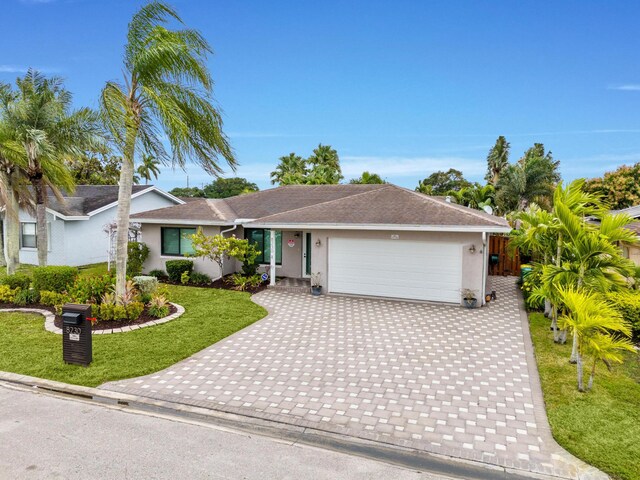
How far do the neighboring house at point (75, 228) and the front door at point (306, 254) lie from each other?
37.9 feet

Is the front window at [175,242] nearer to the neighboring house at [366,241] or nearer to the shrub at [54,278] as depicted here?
the neighboring house at [366,241]

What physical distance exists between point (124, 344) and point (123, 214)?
11.3ft

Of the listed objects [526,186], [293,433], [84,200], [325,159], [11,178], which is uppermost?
[325,159]

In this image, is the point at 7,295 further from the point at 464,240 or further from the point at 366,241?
the point at 464,240

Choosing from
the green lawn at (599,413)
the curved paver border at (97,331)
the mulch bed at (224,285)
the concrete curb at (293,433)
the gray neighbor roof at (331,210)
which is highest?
the gray neighbor roof at (331,210)

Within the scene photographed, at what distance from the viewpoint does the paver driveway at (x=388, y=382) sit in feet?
19.2

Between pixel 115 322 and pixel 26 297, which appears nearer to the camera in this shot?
pixel 115 322

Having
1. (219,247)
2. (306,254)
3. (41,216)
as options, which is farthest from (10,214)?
(306,254)

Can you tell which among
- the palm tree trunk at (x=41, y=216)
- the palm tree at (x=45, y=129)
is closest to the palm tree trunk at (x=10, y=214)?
the palm tree trunk at (x=41, y=216)

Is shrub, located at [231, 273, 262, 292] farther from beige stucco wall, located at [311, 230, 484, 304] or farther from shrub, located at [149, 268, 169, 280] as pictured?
beige stucco wall, located at [311, 230, 484, 304]

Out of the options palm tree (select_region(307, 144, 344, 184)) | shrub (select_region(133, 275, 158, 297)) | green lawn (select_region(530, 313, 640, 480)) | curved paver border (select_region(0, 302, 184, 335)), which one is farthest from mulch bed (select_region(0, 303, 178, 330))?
palm tree (select_region(307, 144, 344, 184))

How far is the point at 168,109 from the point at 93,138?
6199mm

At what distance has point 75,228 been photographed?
21.1 metres

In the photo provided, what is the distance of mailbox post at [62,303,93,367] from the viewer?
26.6ft
